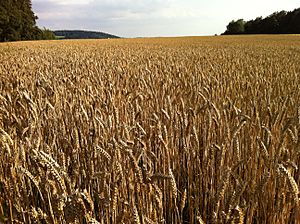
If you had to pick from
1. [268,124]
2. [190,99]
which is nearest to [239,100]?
[190,99]

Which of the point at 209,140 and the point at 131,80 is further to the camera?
the point at 131,80

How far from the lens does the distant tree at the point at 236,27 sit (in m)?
57.0

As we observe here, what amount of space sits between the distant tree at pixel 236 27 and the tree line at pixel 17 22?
113ft

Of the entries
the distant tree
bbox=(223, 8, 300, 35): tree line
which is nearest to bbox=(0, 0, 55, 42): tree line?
bbox=(223, 8, 300, 35): tree line

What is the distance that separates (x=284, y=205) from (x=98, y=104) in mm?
1542

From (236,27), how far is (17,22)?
38.4 metres

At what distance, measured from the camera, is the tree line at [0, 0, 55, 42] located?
3759 centimetres

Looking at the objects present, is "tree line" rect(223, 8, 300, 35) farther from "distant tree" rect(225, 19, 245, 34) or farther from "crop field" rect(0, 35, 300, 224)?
"crop field" rect(0, 35, 300, 224)

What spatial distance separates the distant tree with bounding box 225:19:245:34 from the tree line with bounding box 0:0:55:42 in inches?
1350

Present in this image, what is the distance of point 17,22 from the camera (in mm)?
38781

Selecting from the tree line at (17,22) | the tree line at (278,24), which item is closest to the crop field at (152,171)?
the tree line at (17,22)

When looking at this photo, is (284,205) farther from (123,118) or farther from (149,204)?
(123,118)

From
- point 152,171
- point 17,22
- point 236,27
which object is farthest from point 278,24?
point 152,171

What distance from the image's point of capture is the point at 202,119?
218 cm
